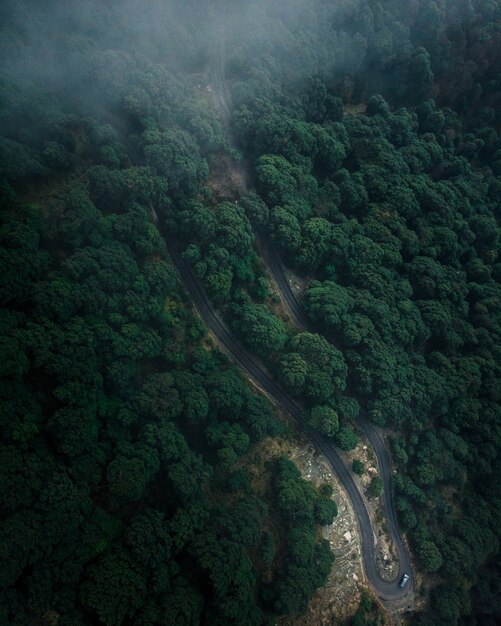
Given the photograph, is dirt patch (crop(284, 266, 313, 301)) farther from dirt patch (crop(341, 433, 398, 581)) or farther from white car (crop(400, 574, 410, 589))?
white car (crop(400, 574, 410, 589))

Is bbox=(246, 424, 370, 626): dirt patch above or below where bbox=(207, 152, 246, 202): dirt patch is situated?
below

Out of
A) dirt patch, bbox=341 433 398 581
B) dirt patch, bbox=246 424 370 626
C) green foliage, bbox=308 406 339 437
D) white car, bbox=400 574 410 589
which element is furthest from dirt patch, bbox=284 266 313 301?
white car, bbox=400 574 410 589

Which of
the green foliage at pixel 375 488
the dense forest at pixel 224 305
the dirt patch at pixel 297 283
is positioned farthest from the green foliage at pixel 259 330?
the green foliage at pixel 375 488

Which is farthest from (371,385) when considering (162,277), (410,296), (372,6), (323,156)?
(372,6)

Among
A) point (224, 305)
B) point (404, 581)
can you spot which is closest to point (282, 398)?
point (224, 305)

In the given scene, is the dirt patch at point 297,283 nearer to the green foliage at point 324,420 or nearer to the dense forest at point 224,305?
the dense forest at point 224,305

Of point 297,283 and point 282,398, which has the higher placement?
point 297,283

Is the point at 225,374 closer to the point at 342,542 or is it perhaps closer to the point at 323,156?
the point at 342,542

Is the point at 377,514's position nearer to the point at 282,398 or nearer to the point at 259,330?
the point at 282,398
